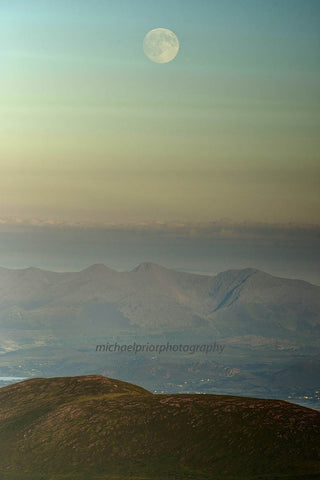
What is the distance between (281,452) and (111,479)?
4695cm

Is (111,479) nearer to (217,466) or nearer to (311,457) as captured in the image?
(217,466)

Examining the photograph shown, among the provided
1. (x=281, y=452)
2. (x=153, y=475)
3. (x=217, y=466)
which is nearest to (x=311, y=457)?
(x=281, y=452)

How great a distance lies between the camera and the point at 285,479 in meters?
180

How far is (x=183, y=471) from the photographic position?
197375 mm

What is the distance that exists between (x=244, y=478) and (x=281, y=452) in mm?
16110

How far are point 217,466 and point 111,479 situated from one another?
29154 mm

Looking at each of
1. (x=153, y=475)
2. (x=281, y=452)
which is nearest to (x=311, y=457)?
(x=281, y=452)

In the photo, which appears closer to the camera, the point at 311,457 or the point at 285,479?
the point at 285,479

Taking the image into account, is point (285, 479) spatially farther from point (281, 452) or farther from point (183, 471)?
point (183, 471)

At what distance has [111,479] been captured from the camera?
7790 inches

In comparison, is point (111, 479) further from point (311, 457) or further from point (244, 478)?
point (311, 457)

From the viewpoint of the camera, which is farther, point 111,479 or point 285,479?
point 111,479

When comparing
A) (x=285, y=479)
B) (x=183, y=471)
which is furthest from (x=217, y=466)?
(x=285, y=479)

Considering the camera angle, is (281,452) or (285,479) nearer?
(285,479)
